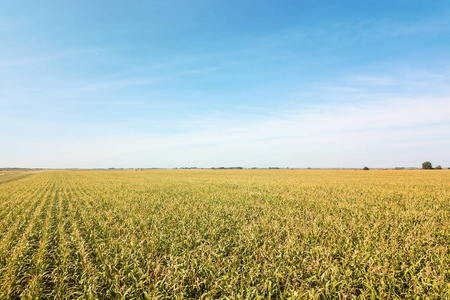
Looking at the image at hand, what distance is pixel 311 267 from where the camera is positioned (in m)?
5.80

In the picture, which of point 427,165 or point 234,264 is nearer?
point 234,264

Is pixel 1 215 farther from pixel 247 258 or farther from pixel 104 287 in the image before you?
pixel 247 258

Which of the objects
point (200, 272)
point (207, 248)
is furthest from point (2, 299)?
point (207, 248)

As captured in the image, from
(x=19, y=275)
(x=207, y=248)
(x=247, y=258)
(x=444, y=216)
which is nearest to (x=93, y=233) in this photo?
(x=19, y=275)

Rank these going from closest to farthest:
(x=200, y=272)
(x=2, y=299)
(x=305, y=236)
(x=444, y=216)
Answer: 1. (x=2, y=299)
2. (x=200, y=272)
3. (x=305, y=236)
4. (x=444, y=216)

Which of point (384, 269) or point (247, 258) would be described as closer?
point (384, 269)

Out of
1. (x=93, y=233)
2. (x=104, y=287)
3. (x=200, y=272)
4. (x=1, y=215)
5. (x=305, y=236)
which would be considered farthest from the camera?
(x=1, y=215)

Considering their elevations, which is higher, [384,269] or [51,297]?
[384,269]

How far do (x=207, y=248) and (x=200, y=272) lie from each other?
1.53m

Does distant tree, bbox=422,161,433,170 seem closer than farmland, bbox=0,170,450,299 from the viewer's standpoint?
No

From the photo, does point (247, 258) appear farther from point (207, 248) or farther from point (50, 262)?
point (50, 262)

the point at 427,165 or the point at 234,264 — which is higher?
the point at 427,165

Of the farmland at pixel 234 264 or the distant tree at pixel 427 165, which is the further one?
the distant tree at pixel 427 165

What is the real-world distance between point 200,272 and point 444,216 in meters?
15.0
